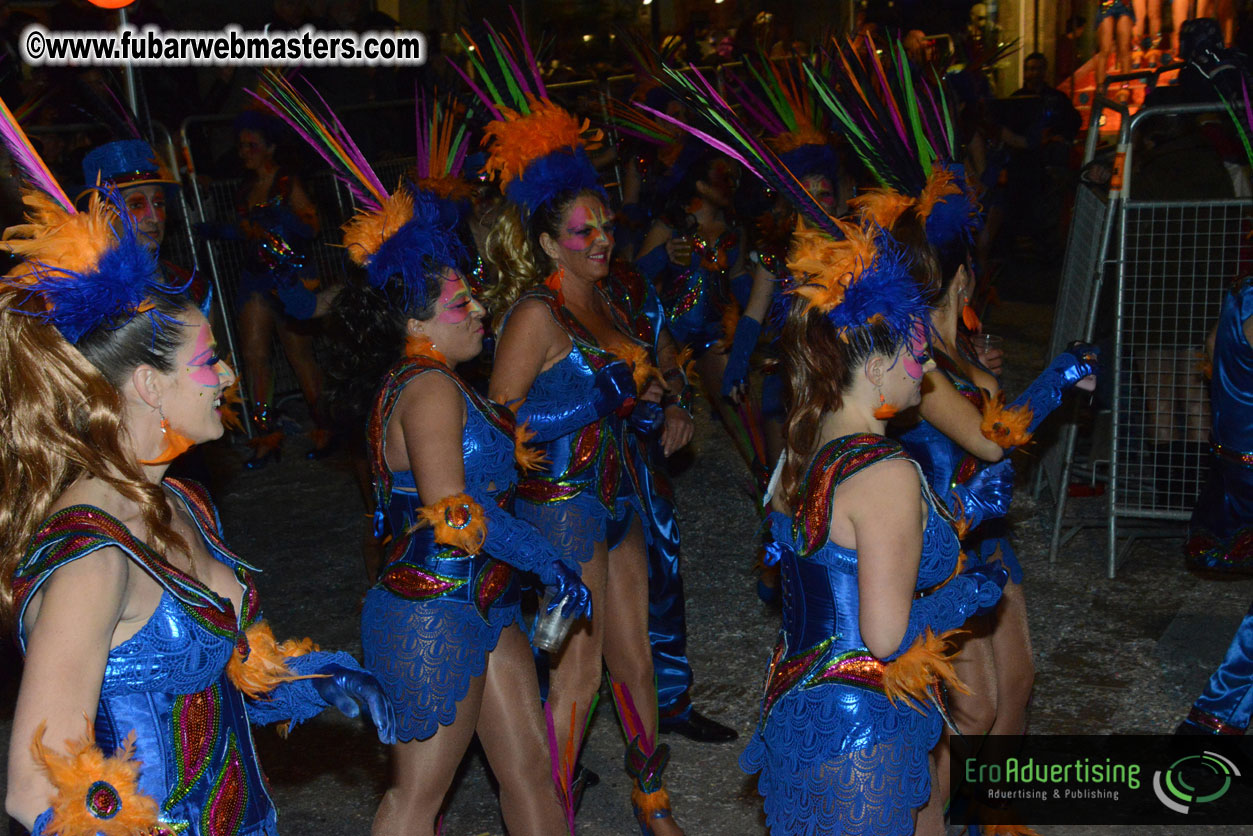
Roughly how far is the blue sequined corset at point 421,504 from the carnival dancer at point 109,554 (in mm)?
778

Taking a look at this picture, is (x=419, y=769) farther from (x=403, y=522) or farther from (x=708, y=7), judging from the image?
(x=708, y=7)

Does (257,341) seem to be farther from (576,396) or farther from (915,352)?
(915,352)

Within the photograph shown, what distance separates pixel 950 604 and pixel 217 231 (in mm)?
6712

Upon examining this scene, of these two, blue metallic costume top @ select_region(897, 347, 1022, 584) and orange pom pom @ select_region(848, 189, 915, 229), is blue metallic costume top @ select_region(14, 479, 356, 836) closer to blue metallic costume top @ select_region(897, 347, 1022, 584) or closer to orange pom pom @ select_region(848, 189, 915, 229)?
orange pom pom @ select_region(848, 189, 915, 229)

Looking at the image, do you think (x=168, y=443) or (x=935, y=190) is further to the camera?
(x=935, y=190)

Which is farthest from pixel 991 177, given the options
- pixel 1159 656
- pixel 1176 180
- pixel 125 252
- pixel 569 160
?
pixel 125 252

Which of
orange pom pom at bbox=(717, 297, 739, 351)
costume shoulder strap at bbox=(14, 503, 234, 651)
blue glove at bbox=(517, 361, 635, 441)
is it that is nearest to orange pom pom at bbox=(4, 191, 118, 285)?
costume shoulder strap at bbox=(14, 503, 234, 651)

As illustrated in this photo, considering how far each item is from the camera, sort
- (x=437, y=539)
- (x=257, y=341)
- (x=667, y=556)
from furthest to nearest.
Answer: (x=257, y=341), (x=667, y=556), (x=437, y=539)

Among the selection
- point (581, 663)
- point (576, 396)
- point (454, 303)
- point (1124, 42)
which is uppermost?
point (1124, 42)

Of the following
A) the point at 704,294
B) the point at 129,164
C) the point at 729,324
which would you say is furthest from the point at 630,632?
the point at 129,164

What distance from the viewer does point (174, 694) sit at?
229 centimetres

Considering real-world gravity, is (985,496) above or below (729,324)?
above

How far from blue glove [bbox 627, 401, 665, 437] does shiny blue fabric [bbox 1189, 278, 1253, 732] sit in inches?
75.8

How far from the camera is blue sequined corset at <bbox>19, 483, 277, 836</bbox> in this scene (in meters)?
2.14
